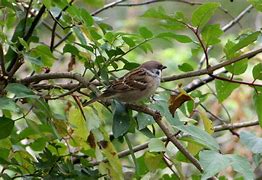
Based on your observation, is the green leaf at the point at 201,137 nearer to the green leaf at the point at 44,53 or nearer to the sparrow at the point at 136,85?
the sparrow at the point at 136,85

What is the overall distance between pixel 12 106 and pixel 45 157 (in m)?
0.31

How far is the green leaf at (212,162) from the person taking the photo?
1210mm

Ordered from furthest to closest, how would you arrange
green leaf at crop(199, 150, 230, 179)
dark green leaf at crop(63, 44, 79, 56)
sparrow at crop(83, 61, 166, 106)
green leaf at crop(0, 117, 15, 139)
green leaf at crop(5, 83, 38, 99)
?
sparrow at crop(83, 61, 166, 106), dark green leaf at crop(63, 44, 79, 56), green leaf at crop(0, 117, 15, 139), green leaf at crop(5, 83, 38, 99), green leaf at crop(199, 150, 230, 179)

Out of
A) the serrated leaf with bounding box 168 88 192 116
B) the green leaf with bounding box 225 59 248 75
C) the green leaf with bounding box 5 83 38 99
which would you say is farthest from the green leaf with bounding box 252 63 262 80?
the green leaf with bounding box 5 83 38 99

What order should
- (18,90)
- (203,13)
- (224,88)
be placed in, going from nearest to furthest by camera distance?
(18,90)
(203,13)
(224,88)

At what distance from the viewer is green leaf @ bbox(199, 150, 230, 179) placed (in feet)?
3.97

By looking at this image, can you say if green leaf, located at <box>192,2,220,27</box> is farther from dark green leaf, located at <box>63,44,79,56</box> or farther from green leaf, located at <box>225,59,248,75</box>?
dark green leaf, located at <box>63,44,79,56</box>

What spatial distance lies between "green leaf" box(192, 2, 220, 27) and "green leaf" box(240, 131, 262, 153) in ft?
1.01

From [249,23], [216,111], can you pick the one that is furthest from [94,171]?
[249,23]

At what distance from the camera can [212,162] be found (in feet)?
4.05

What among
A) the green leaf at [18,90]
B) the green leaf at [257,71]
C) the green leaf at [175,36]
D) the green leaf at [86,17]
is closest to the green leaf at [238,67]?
the green leaf at [257,71]

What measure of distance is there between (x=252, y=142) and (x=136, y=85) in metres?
0.60

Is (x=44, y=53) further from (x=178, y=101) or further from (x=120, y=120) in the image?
(x=178, y=101)

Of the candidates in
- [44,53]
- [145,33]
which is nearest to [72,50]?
[44,53]
